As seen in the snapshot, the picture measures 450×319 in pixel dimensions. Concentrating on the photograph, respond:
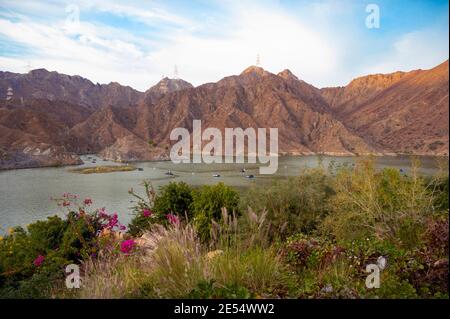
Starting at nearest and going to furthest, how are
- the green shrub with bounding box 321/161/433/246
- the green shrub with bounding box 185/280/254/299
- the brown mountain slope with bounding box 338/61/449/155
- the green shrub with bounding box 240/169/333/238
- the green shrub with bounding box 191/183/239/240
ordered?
the green shrub with bounding box 185/280/254/299
the green shrub with bounding box 321/161/433/246
the green shrub with bounding box 191/183/239/240
the green shrub with bounding box 240/169/333/238
the brown mountain slope with bounding box 338/61/449/155

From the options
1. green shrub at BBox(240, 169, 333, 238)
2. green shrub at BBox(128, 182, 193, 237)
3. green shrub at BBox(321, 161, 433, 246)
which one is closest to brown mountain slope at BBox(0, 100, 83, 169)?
green shrub at BBox(128, 182, 193, 237)

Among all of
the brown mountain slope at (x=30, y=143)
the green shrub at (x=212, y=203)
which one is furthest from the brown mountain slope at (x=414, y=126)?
the green shrub at (x=212, y=203)

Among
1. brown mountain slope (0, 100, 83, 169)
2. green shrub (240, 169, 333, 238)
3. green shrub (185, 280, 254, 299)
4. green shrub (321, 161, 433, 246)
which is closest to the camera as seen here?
green shrub (185, 280, 254, 299)

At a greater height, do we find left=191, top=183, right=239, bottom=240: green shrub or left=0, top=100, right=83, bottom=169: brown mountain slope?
left=0, top=100, right=83, bottom=169: brown mountain slope

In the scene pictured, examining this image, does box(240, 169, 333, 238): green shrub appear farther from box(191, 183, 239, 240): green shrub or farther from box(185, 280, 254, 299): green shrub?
box(185, 280, 254, 299): green shrub

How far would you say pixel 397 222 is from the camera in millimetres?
8172

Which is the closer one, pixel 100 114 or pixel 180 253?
pixel 180 253

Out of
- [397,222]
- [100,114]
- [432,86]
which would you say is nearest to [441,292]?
[397,222]

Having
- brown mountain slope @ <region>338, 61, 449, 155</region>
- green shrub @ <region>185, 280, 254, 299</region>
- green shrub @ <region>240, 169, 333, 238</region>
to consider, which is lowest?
green shrub @ <region>240, 169, 333, 238</region>

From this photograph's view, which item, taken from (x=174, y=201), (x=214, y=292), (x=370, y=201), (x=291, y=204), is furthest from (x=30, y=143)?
(x=214, y=292)

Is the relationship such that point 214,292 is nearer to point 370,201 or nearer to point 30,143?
point 370,201

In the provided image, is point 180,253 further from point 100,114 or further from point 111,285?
point 100,114
